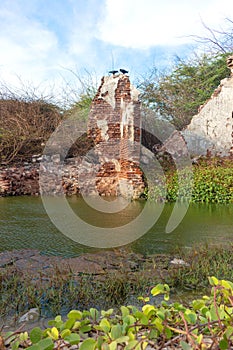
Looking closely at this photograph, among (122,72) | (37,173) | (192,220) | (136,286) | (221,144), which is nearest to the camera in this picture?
(136,286)

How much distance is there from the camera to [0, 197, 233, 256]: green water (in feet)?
15.4

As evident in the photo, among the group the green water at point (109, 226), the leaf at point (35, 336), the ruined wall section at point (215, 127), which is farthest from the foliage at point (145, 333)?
the ruined wall section at point (215, 127)

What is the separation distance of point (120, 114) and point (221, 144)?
138 inches

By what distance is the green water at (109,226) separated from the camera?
469cm

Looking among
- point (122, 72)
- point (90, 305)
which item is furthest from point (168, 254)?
point (122, 72)

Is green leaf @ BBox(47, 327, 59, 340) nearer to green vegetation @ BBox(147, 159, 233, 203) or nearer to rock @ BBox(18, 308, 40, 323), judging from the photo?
rock @ BBox(18, 308, 40, 323)

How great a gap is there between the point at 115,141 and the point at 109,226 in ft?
13.1

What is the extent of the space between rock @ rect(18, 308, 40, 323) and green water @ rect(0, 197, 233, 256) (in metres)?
1.68

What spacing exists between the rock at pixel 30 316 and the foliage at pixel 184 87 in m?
11.8

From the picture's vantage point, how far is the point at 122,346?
172cm

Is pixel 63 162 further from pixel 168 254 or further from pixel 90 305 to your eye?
pixel 90 305

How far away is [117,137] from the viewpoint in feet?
31.2

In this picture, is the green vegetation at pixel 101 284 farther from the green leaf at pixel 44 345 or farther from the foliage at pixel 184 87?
the foliage at pixel 184 87

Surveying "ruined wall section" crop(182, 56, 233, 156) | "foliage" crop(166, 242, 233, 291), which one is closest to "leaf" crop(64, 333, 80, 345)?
"foliage" crop(166, 242, 233, 291)
